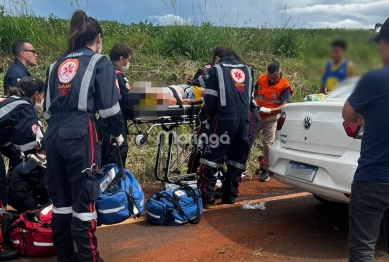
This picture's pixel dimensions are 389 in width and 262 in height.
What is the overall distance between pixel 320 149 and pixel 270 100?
2940 millimetres

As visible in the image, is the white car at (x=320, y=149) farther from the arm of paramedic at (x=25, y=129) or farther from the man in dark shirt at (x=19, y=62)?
the man in dark shirt at (x=19, y=62)

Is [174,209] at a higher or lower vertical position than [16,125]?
lower

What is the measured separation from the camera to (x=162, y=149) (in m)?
5.22

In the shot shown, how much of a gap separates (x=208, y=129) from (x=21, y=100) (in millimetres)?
2252

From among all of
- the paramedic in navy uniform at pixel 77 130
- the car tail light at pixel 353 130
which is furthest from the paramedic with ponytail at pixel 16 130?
the car tail light at pixel 353 130

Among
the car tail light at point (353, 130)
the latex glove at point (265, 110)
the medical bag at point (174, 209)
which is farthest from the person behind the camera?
the latex glove at point (265, 110)

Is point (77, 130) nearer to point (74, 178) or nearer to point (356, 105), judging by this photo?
point (74, 178)

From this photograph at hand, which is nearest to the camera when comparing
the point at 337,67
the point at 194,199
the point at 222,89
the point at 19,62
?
the point at 337,67

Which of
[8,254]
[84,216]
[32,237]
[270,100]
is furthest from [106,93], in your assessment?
[270,100]

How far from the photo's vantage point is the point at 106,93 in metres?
3.06

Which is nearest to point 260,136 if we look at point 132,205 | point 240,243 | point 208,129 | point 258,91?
point 258,91

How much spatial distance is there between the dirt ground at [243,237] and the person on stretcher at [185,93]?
4.47ft

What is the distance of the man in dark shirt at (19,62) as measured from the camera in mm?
5176

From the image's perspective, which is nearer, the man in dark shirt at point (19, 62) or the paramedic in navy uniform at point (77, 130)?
the paramedic in navy uniform at point (77, 130)
